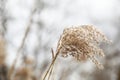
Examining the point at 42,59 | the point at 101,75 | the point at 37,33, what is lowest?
the point at 101,75

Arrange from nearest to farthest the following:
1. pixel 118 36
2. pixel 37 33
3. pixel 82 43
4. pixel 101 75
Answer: pixel 82 43
pixel 37 33
pixel 118 36
pixel 101 75

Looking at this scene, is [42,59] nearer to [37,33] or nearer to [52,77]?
[37,33]

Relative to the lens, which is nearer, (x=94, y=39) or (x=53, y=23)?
(x=94, y=39)

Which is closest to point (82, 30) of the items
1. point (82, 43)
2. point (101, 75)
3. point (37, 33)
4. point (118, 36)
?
point (82, 43)

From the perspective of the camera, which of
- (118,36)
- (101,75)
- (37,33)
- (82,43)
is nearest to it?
(82,43)

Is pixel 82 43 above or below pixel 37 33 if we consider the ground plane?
above
